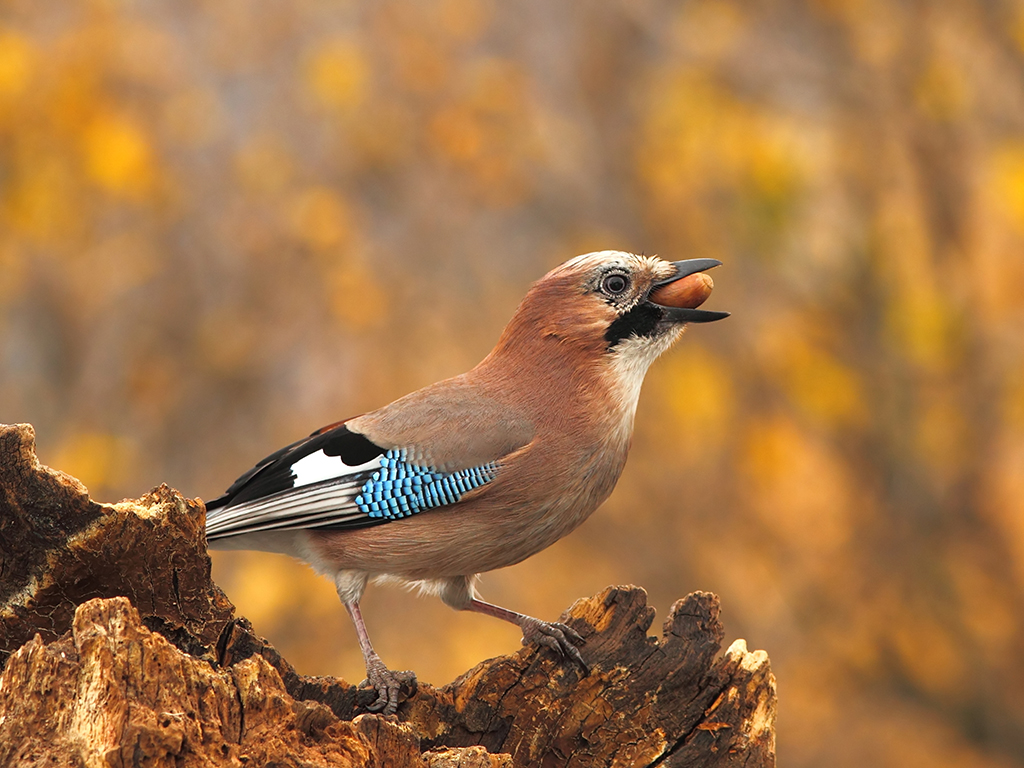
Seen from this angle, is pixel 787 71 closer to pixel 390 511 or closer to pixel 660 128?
pixel 660 128

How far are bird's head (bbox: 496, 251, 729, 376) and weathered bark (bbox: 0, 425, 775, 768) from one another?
1216mm

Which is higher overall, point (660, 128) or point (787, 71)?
point (660, 128)

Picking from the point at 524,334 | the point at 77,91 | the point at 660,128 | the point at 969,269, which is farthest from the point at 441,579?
the point at 77,91

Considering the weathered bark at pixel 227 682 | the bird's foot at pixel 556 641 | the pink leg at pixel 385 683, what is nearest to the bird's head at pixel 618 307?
the weathered bark at pixel 227 682

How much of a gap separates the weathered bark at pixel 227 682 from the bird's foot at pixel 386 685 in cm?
4

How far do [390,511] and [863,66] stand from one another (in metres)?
5.76

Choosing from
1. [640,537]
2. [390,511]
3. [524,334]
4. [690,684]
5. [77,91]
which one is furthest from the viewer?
[77,91]

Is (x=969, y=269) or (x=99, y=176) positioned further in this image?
(x=99, y=176)

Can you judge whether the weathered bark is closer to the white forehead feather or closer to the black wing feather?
the black wing feather

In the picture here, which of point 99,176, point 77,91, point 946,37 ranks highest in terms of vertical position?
point 77,91

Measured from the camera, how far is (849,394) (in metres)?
9.21

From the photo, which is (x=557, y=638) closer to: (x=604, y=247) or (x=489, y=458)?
(x=489, y=458)

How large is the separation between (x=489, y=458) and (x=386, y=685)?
3.52 ft

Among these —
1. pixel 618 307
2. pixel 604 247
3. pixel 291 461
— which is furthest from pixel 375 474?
pixel 604 247
